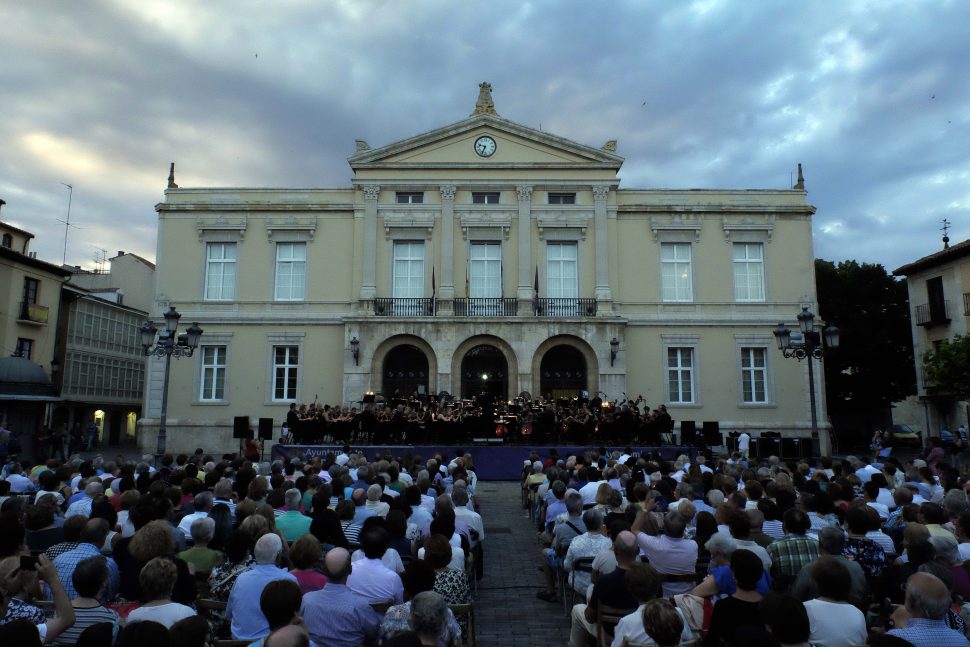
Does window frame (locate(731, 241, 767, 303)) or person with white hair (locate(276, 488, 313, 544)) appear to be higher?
window frame (locate(731, 241, 767, 303))

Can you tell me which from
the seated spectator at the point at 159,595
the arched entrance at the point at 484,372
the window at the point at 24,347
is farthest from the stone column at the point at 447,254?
the seated spectator at the point at 159,595

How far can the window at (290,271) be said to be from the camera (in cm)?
2888

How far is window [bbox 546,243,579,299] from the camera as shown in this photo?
28688mm

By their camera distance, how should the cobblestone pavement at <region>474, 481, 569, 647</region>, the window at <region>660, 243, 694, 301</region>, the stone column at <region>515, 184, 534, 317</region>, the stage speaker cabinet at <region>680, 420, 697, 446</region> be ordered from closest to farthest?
the cobblestone pavement at <region>474, 481, 569, 647</region> → the stage speaker cabinet at <region>680, 420, 697, 446</region> → the stone column at <region>515, 184, 534, 317</region> → the window at <region>660, 243, 694, 301</region>

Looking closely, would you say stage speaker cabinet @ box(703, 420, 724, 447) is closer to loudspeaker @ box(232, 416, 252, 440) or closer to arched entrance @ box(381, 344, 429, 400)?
arched entrance @ box(381, 344, 429, 400)

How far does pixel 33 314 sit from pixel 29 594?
33089mm

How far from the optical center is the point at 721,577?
5.00m

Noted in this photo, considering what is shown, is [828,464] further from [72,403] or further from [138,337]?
[138,337]

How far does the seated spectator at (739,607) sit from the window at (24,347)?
35863 millimetres

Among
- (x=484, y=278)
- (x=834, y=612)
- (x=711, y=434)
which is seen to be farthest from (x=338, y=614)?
(x=484, y=278)

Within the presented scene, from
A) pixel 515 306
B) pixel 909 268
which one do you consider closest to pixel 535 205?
pixel 515 306

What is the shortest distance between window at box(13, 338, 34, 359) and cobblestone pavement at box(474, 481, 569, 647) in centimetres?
2850

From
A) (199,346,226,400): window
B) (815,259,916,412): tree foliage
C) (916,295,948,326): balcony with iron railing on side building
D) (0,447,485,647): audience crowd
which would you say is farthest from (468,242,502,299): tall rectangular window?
(815,259,916,412): tree foliage

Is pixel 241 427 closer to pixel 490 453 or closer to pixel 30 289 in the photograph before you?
pixel 490 453
